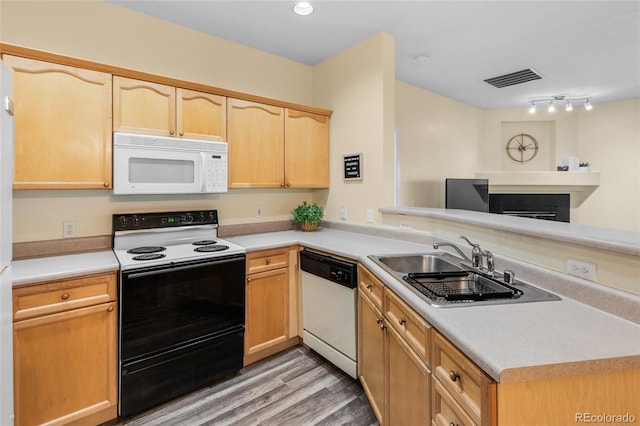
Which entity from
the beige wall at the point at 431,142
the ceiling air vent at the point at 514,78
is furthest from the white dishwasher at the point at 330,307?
the ceiling air vent at the point at 514,78

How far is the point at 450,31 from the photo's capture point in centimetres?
280

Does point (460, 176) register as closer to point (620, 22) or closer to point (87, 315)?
point (620, 22)

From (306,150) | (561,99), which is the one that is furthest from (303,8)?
(561,99)

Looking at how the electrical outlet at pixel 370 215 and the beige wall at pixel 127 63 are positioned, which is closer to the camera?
the beige wall at pixel 127 63

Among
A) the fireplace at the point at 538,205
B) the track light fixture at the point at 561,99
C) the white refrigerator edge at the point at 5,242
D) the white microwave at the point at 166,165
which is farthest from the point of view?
the fireplace at the point at 538,205

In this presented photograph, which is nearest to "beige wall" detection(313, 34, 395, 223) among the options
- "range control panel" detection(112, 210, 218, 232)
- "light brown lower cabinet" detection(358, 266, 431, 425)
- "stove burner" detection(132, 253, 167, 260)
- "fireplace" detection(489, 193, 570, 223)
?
"light brown lower cabinet" detection(358, 266, 431, 425)

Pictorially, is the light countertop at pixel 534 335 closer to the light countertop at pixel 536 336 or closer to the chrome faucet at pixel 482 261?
the light countertop at pixel 536 336

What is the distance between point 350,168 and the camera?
3.07m

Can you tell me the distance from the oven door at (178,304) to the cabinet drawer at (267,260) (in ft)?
0.42

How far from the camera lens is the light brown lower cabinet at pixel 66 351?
1.59 m

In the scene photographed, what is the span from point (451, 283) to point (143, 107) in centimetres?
225

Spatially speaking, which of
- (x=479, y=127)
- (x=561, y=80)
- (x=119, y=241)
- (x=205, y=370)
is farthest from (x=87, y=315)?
(x=479, y=127)

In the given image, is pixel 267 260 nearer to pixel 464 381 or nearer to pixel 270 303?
pixel 270 303

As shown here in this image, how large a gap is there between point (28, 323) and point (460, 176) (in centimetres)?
549
